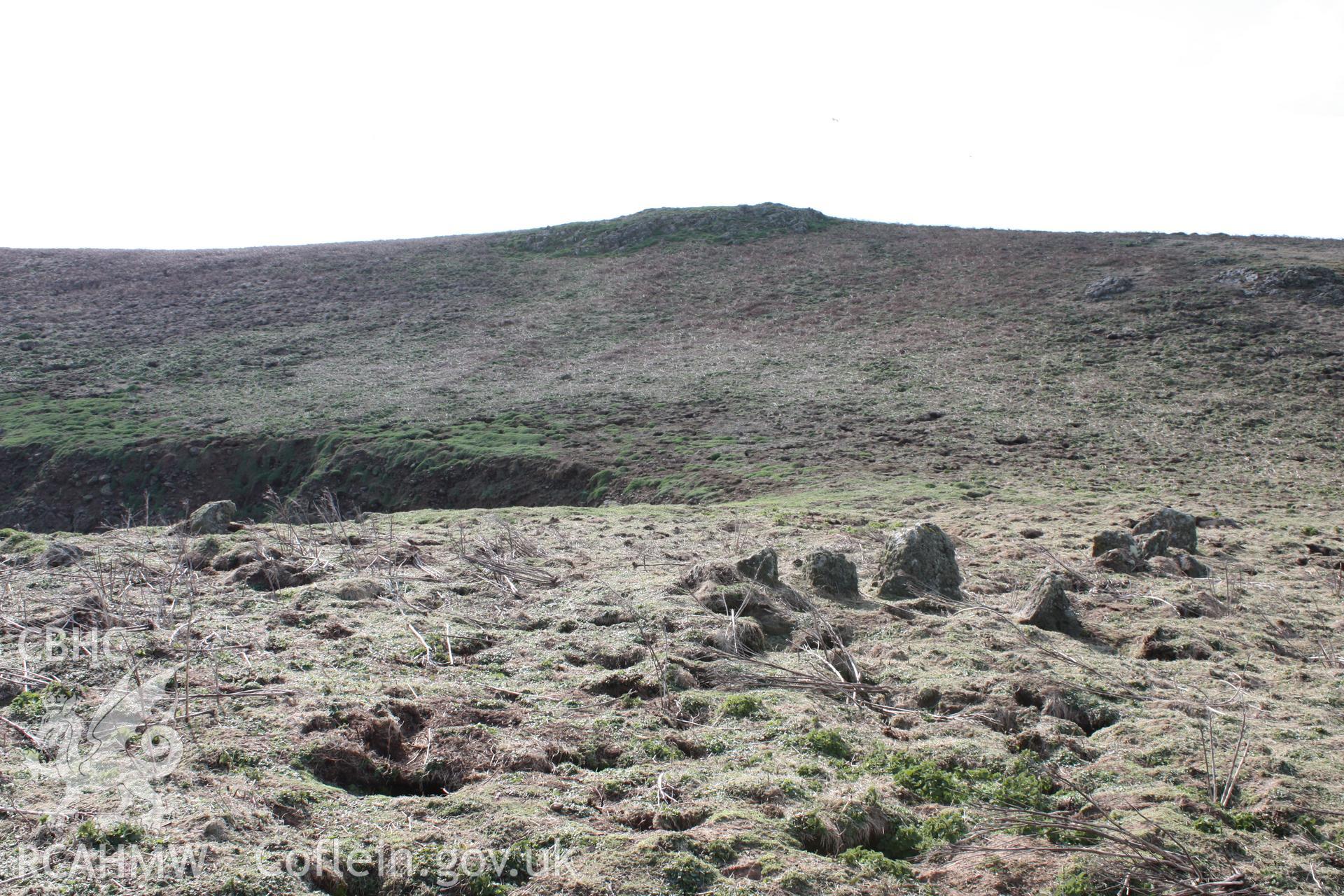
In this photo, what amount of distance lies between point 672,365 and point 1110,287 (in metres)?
11.8

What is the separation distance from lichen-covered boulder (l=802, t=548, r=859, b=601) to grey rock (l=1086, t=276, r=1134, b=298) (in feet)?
68.1

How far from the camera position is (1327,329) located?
66.1 feet

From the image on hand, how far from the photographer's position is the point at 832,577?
5.82 m

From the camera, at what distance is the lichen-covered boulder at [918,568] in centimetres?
592

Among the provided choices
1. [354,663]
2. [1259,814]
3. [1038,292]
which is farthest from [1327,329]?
[354,663]

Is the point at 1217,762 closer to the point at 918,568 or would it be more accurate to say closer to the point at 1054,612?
the point at 1054,612

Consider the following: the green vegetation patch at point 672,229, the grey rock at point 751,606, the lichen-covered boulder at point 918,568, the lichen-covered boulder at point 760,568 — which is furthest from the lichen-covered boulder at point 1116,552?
the green vegetation patch at point 672,229

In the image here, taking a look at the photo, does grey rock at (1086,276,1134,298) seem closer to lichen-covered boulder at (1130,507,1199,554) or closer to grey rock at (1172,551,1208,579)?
lichen-covered boulder at (1130,507,1199,554)

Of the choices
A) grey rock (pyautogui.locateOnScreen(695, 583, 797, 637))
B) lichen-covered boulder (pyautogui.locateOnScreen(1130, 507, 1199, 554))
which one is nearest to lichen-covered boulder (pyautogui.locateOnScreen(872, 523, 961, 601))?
grey rock (pyautogui.locateOnScreen(695, 583, 797, 637))

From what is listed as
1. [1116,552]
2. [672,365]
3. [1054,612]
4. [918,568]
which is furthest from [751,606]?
[672,365]

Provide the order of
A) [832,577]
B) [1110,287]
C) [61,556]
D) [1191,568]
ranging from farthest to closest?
[1110,287] < [1191,568] < [61,556] < [832,577]

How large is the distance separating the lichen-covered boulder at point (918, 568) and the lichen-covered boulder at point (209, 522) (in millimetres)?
5228

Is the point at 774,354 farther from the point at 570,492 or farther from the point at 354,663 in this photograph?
the point at 354,663

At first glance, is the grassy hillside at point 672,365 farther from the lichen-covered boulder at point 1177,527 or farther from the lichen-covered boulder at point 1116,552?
the lichen-covered boulder at point 1116,552
